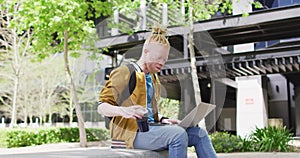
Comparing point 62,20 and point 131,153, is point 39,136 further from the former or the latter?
point 131,153

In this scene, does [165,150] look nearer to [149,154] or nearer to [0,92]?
[149,154]

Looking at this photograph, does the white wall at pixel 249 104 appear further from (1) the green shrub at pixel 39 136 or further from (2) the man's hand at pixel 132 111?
(2) the man's hand at pixel 132 111

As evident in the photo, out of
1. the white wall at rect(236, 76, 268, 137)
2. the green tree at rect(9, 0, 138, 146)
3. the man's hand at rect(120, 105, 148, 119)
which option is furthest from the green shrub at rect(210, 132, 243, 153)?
the man's hand at rect(120, 105, 148, 119)

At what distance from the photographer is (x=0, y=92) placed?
592 inches

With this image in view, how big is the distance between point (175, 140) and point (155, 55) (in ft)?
1.31

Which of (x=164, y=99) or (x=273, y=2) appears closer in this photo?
(x=164, y=99)

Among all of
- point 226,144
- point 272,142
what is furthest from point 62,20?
point 272,142

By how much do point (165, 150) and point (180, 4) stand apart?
3.54 meters

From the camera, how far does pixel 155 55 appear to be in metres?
1.65

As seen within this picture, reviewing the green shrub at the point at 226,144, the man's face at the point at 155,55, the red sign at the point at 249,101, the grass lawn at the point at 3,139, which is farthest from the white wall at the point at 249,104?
the man's face at the point at 155,55

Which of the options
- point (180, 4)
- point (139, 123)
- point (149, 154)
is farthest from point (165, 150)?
point (180, 4)

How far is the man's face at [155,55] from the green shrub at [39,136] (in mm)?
6852

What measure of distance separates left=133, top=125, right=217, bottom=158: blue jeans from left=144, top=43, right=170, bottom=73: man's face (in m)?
0.29

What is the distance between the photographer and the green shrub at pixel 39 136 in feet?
29.5
